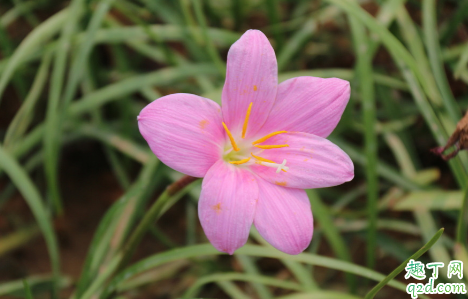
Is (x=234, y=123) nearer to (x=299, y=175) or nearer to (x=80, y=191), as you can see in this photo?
(x=299, y=175)

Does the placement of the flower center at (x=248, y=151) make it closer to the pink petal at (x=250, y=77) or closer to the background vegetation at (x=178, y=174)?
the pink petal at (x=250, y=77)

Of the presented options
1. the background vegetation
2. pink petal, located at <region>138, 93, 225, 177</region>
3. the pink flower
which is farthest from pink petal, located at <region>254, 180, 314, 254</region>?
the background vegetation

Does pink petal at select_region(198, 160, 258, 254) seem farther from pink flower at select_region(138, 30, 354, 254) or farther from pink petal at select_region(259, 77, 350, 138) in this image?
pink petal at select_region(259, 77, 350, 138)

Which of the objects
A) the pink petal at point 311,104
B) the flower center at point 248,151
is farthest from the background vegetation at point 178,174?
the pink petal at point 311,104

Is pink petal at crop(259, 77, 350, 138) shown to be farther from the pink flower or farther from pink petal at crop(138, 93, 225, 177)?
pink petal at crop(138, 93, 225, 177)

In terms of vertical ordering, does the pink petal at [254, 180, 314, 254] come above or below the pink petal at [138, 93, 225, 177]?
below

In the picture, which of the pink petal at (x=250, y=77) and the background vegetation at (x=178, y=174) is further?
the background vegetation at (x=178, y=174)

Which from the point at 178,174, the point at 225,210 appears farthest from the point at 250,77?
the point at 178,174

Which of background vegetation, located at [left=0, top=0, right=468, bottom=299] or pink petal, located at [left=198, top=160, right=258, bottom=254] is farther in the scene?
background vegetation, located at [left=0, top=0, right=468, bottom=299]
